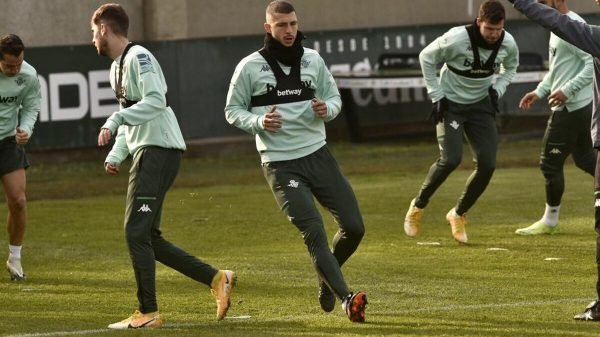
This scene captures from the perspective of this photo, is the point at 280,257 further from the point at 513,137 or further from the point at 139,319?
the point at 513,137

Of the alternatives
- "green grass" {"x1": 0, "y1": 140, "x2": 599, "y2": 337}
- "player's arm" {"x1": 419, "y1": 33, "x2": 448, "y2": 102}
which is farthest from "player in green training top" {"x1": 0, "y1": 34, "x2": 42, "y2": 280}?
"player's arm" {"x1": 419, "y1": 33, "x2": 448, "y2": 102}

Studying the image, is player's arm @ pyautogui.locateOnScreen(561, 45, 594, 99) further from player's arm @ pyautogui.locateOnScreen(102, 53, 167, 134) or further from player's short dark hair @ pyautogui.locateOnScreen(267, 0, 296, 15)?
player's arm @ pyautogui.locateOnScreen(102, 53, 167, 134)

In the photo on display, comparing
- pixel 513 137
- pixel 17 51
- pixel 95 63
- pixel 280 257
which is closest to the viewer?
pixel 17 51

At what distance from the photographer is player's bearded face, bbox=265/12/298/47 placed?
10266mm

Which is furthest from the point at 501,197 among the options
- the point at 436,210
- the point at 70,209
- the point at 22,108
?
the point at 22,108

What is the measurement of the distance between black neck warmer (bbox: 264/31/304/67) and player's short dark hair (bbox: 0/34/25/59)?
2.86m

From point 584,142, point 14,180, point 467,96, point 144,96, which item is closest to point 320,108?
point 144,96

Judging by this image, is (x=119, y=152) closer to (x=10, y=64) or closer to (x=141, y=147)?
(x=141, y=147)

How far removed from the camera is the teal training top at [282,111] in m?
10.3

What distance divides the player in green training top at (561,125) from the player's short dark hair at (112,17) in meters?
5.57

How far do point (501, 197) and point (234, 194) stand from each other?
136 inches

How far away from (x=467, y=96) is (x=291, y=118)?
4.35 metres

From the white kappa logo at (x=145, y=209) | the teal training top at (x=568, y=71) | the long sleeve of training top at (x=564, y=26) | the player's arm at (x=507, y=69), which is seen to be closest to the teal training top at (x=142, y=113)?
the white kappa logo at (x=145, y=209)

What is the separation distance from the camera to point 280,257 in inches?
543
